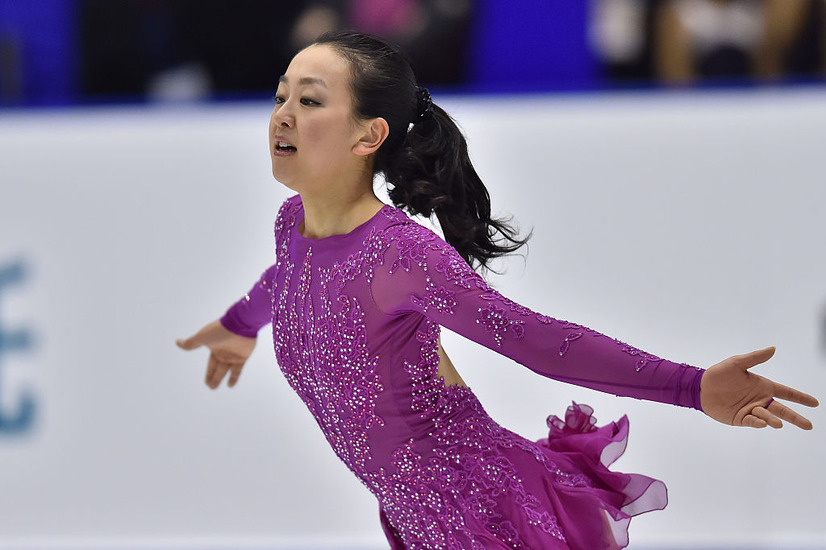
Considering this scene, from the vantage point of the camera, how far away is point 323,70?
201 cm

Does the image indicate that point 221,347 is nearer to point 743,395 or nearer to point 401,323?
point 401,323

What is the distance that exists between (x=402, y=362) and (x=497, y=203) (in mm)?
1745

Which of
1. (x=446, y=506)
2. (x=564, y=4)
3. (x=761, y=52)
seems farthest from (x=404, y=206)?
(x=761, y=52)

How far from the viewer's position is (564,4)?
13.0 feet

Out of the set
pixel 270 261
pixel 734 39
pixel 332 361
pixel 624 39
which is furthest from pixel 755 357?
pixel 624 39

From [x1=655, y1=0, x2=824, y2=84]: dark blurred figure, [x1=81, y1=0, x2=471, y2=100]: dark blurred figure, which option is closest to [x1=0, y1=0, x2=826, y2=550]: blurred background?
[x1=81, y1=0, x2=471, y2=100]: dark blurred figure

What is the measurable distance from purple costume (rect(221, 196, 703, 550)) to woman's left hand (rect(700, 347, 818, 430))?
21 cm

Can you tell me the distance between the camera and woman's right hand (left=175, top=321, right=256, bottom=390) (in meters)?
2.61

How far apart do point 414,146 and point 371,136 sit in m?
0.09

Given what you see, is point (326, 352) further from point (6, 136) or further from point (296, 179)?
point (6, 136)

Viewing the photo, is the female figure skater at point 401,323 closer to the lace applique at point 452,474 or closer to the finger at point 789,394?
the lace applique at point 452,474

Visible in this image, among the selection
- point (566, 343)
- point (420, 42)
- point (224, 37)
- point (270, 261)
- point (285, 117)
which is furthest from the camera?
point (224, 37)

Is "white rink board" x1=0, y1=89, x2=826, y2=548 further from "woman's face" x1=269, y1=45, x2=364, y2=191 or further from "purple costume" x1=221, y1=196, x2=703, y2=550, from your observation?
"woman's face" x1=269, y1=45, x2=364, y2=191

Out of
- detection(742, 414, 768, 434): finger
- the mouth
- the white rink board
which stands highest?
the mouth
